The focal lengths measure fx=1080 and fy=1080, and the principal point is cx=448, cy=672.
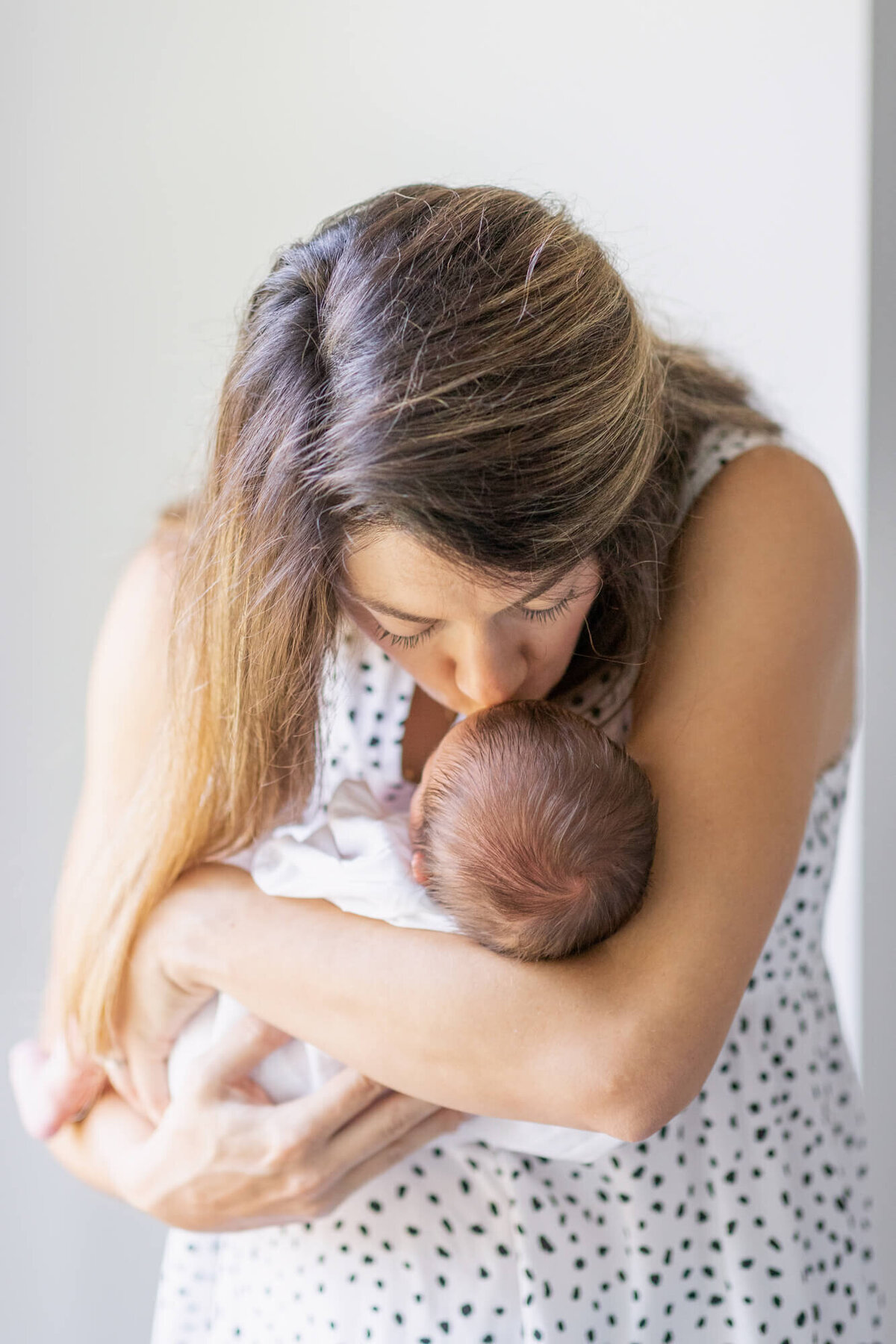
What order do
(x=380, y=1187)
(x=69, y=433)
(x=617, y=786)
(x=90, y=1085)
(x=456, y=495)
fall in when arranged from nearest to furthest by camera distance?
(x=456, y=495), (x=617, y=786), (x=380, y=1187), (x=90, y=1085), (x=69, y=433)

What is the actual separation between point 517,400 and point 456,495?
3.3 inches

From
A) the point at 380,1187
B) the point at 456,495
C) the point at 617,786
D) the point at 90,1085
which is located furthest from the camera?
the point at 90,1085

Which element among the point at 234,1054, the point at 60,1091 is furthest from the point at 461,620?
the point at 60,1091

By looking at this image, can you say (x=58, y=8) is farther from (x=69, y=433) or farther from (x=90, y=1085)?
(x=90, y=1085)

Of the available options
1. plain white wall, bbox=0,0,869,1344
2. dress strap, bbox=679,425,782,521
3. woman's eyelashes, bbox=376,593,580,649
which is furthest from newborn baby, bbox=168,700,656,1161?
plain white wall, bbox=0,0,869,1344

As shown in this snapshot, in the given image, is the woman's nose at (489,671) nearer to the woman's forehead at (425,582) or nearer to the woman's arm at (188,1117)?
the woman's forehead at (425,582)

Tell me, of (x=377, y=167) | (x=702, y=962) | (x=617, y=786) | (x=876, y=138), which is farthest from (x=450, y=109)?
(x=702, y=962)

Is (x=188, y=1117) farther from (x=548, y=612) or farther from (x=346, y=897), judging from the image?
(x=548, y=612)

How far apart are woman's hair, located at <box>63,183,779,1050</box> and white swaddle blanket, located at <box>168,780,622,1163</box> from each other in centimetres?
5

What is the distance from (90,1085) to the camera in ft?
3.90

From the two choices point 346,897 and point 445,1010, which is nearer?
point 445,1010

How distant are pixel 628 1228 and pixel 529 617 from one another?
610mm

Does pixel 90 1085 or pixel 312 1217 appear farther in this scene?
pixel 90 1085

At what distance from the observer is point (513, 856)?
94cm
